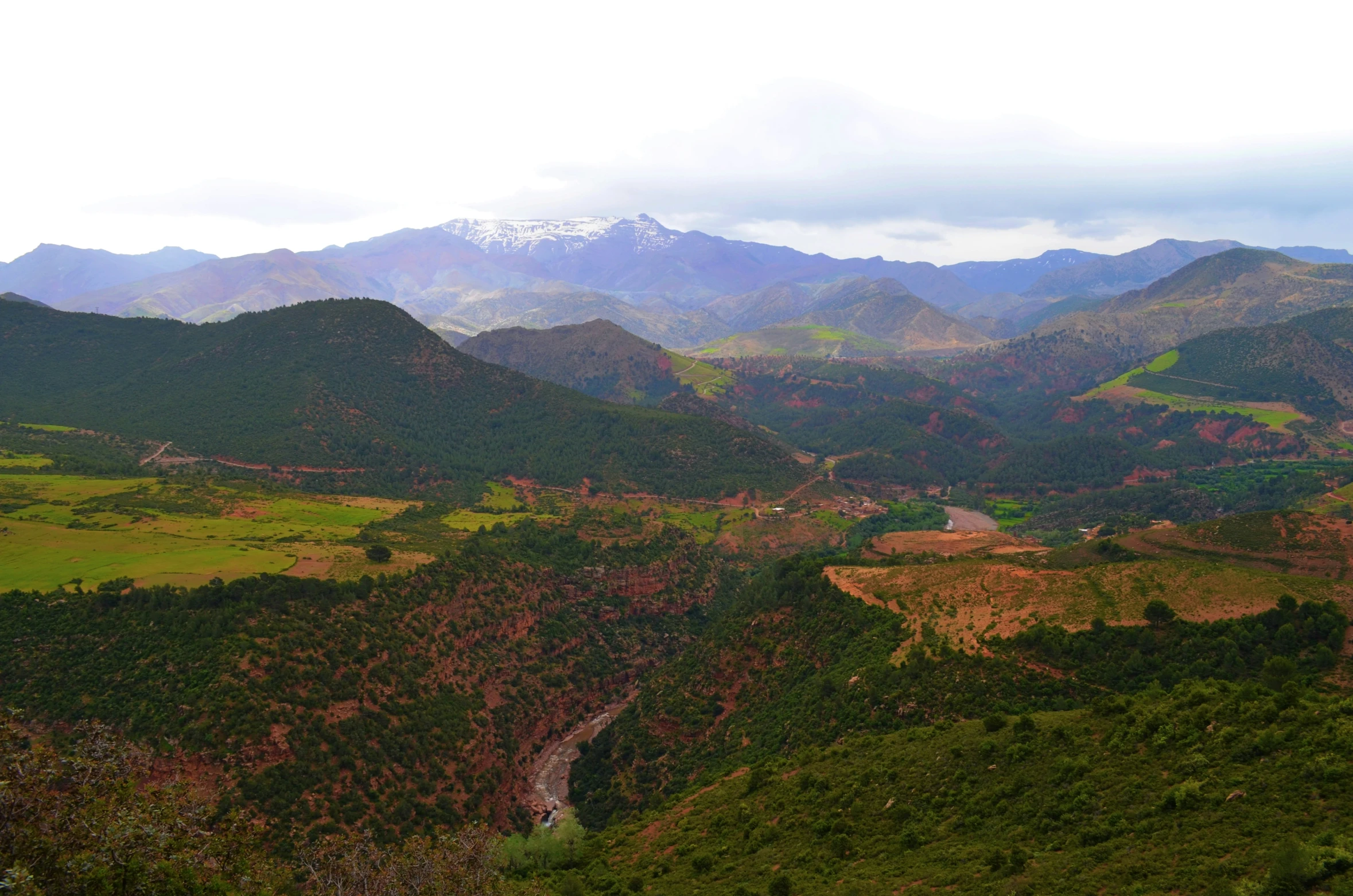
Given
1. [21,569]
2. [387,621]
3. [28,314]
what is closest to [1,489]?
[21,569]

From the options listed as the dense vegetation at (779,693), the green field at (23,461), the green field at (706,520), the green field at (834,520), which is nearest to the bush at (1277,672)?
the dense vegetation at (779,693)

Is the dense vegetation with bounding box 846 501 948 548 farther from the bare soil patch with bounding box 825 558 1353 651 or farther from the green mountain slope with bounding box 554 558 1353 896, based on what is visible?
the green mountain slope with bounding box 554 558 1353 896

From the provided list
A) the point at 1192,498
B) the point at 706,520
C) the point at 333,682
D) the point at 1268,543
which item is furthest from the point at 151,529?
the point at 1192,498

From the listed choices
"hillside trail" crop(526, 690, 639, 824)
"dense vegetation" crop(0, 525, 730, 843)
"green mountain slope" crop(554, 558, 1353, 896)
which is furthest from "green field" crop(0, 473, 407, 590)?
"green mountain slope" crop(554, 558, 1353, 896)

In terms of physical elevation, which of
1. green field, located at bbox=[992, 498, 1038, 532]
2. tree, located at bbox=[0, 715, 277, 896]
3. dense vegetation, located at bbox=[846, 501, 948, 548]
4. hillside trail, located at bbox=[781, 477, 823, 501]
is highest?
tree, located at bbox=[0, 715, 277, 896]

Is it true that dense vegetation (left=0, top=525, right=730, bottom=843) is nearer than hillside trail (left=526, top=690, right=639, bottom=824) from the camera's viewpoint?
Yes

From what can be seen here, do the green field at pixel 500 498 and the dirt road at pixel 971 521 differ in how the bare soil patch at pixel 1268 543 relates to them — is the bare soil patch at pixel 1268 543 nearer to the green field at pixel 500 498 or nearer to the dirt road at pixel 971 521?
the dirt road at pixel 971 521
